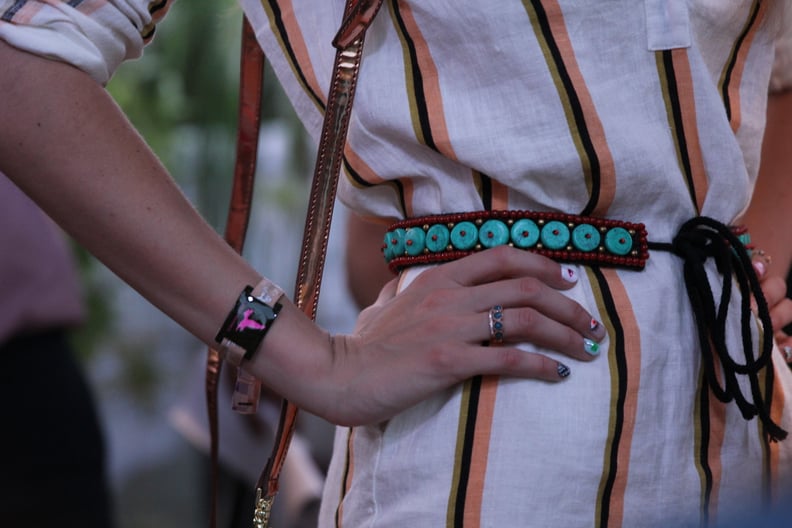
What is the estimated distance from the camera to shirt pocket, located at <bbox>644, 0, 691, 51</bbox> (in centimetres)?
81

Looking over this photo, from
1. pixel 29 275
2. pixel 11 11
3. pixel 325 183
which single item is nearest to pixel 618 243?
pixel 325 183

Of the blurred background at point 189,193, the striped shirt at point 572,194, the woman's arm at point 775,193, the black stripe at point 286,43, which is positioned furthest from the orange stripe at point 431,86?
the blurred background at point 189,193

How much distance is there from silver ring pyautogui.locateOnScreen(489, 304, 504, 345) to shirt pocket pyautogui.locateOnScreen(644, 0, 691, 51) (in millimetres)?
223

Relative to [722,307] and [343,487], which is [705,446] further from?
[343,487]

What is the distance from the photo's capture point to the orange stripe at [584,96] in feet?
2.66

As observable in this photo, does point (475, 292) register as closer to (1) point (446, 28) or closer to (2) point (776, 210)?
(1) point (446, 28)

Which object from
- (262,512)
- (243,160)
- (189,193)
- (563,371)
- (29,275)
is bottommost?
(262,512)

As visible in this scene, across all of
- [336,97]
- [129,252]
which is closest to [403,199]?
[336,97]

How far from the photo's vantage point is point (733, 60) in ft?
2.93

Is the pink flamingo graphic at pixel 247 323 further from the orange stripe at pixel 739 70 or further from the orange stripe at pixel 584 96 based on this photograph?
the orange stripe at pixel 739 70

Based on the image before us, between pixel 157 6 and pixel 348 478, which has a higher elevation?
pixel 157 6

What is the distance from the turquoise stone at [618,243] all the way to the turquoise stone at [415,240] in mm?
141

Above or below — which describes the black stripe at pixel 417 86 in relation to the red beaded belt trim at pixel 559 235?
above

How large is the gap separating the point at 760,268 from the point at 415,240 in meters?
0.36
